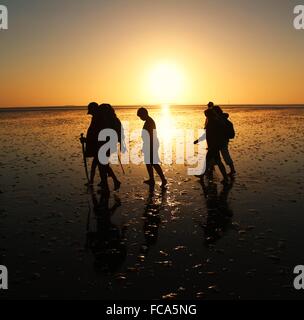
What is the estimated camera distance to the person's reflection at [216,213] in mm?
7215

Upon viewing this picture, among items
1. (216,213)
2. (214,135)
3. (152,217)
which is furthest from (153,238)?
(214,135)

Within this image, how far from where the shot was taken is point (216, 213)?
8.57 m

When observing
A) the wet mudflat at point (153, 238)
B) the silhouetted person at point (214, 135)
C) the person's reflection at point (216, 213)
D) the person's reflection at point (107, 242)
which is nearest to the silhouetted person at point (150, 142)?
the wet mudflat at point (153, 238)

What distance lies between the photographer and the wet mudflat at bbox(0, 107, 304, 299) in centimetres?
525

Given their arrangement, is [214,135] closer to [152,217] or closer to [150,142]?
[150,142]

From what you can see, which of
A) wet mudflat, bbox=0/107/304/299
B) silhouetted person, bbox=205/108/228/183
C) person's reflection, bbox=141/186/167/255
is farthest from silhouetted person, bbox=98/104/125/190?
silhouetted person, bbox=205/108/228/183

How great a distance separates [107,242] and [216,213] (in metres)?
3.05

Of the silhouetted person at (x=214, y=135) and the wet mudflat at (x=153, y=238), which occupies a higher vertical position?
the silhouetted person at (x=214, y=135)

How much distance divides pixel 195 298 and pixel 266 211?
438 cm

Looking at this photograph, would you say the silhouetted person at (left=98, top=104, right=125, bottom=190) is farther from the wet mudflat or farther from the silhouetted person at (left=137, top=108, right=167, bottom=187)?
the silhouetted person at (left=137, top=108, right=167, bottom=187)

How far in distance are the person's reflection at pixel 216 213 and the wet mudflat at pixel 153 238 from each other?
0.9 inches

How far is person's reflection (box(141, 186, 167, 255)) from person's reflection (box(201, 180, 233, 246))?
43.2 inches

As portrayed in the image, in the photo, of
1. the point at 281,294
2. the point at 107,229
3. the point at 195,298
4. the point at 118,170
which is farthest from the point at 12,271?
the point at 118,170

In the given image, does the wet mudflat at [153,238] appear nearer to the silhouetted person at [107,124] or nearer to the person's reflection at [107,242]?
the person's reflection at [107,242]
